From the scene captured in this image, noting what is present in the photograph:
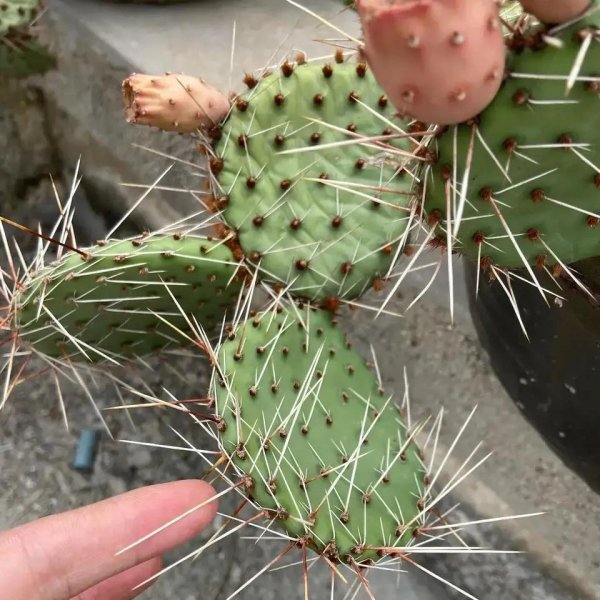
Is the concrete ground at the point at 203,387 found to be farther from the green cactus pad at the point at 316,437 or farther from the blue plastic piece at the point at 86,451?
the green cactus pad at the point at 316,437

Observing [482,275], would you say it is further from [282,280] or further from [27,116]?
[27,116]

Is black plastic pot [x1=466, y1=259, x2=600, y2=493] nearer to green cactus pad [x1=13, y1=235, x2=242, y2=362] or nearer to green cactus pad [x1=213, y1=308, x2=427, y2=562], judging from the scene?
green cactus pad [x1=213, y1=308, x2=427, y2=562]

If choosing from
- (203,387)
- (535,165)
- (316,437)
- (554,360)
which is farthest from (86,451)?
(535,165)

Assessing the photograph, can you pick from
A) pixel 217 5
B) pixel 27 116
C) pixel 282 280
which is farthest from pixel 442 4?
pixel 27 116

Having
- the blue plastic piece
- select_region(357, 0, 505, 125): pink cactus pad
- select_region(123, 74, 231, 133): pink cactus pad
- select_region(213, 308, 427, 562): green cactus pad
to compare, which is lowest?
the blue plastic piece

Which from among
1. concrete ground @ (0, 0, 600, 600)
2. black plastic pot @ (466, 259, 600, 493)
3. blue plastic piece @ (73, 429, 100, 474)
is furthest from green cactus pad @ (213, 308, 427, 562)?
blue plastic piece @ (73, 429, 100, 474)

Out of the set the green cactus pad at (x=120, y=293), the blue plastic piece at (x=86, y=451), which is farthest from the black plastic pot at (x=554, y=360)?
the blue plastic piece at (x=86, y=451)

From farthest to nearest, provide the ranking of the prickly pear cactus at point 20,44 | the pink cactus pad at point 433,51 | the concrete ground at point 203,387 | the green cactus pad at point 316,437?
the prickly pear cactus at point 20,44 < the concrete ground at point 203,387 < the green cactus pad at point 316,437 < the pink cactus pad at point 433,51
